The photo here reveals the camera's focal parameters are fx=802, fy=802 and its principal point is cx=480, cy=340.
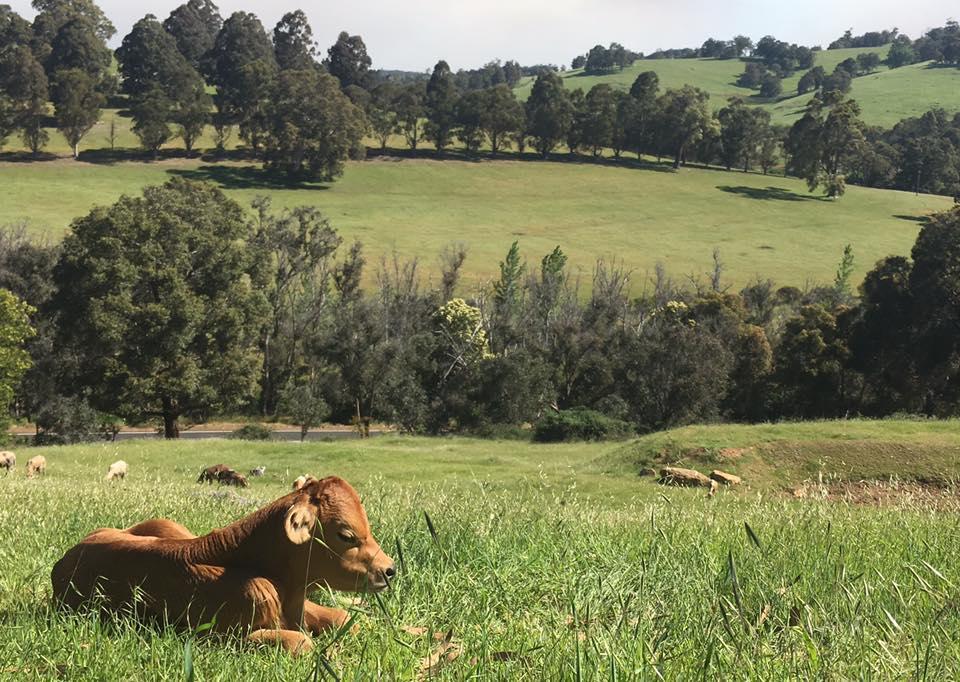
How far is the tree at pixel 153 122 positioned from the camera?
113 m

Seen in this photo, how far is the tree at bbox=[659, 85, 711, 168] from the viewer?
132 metres

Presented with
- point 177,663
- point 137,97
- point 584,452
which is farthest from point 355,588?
point 137,97

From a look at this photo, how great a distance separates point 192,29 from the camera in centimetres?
16662

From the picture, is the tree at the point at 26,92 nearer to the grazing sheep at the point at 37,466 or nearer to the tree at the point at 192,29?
the tree at the point at 192,29

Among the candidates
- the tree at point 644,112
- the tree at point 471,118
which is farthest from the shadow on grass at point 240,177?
the tree at point 644,112

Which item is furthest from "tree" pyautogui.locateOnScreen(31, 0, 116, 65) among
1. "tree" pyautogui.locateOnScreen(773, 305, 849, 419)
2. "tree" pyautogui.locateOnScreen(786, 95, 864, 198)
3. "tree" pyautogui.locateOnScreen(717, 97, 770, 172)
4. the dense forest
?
"tree" pyautogui.locateOnScreen(773, 305, 849, 419)

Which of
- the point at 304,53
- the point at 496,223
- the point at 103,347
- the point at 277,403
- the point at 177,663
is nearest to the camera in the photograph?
the point at 177,663

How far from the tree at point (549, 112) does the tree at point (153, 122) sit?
56932mm

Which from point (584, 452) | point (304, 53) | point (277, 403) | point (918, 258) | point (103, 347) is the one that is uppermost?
point (304, 53)

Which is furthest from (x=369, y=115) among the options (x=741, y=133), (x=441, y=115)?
(x=741, y=133)

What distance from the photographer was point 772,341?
2211 inches

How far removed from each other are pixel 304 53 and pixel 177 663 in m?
177

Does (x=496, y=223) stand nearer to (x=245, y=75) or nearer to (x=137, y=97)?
(x=245, y=75)

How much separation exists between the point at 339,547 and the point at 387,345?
48926 mm
